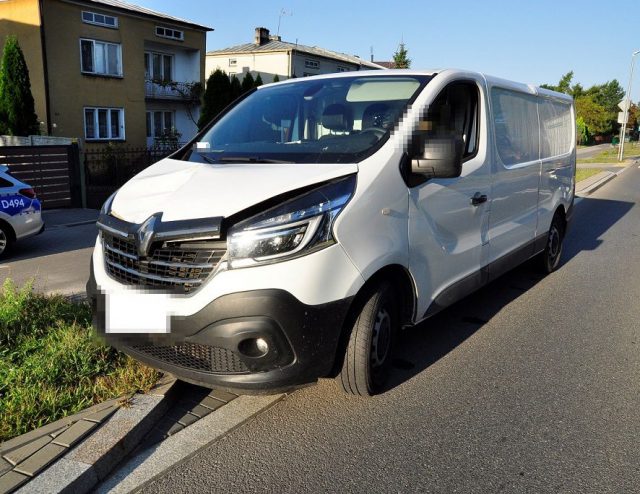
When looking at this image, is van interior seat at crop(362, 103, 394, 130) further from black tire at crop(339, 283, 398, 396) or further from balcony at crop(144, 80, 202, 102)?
balcony at crop(144, 80, 202, 102)

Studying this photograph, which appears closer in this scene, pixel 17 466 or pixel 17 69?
pixel 17 466

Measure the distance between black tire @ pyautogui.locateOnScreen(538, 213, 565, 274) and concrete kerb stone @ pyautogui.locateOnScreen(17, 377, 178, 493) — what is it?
4.90 metres

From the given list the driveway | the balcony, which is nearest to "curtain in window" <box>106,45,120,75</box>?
the balcony

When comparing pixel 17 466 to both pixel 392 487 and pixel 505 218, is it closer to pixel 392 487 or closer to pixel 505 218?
pixel 392 487

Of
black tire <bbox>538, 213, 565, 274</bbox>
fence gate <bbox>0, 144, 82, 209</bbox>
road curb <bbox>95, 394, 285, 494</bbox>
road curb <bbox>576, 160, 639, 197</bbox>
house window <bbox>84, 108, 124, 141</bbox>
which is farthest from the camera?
house window <bbox>84, 108, 124, 141</bbox>

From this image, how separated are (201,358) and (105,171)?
11771mm

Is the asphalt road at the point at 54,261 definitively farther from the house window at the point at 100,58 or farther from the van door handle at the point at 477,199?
the house window at the point at 100,58

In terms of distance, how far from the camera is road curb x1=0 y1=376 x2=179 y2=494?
8.75 ft

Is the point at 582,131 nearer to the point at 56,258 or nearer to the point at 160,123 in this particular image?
the point at 160,123

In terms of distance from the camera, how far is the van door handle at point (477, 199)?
14.2ft

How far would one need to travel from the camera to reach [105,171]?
1366 cm

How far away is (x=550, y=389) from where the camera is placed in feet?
12.7

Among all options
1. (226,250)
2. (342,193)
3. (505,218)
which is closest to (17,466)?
(226,250)

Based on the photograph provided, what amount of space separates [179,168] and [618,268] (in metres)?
6.14
